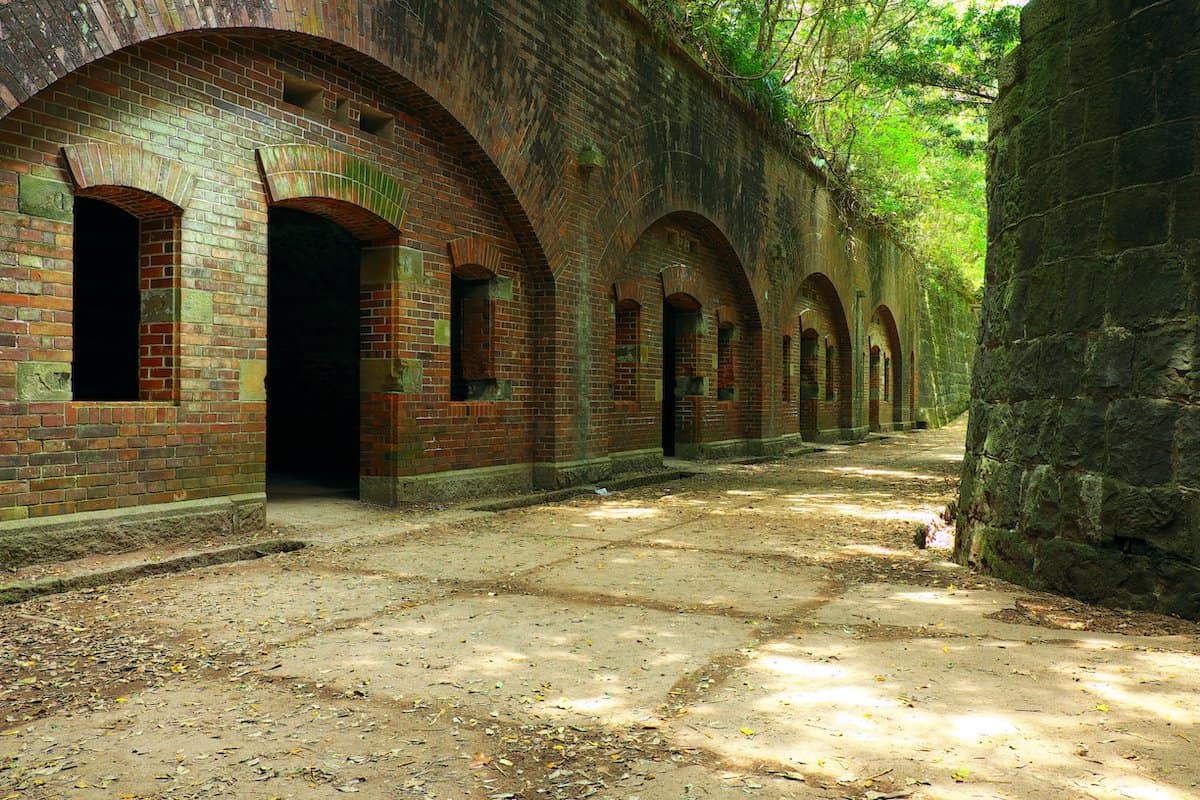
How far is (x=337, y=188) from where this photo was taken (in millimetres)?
7250

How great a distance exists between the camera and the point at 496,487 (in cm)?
930

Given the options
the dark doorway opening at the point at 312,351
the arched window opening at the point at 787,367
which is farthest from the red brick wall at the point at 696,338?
the dark doorway opening at the point at 312,351

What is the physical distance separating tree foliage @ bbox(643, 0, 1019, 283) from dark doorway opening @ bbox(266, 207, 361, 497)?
5043 mm

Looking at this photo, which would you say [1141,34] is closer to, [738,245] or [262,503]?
[262,503]

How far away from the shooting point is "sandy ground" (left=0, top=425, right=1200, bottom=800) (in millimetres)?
2572

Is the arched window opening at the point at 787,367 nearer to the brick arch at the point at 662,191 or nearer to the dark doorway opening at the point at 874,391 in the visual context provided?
the brick arch at the point at 662,191

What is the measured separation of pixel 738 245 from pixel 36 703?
40.3 feet

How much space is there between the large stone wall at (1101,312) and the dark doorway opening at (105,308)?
8.81 meters

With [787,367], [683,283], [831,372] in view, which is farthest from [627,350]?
[831,372]

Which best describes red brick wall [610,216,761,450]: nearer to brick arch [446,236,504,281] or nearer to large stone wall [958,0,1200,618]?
brick arch [446,236,504,281]

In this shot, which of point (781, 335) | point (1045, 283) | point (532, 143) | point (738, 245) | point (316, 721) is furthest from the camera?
point (781, 335)

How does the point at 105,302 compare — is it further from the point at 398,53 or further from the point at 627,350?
the point at 627,350

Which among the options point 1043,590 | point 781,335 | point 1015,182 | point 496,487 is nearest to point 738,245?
point 781,335

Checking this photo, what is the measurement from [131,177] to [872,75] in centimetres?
1287
